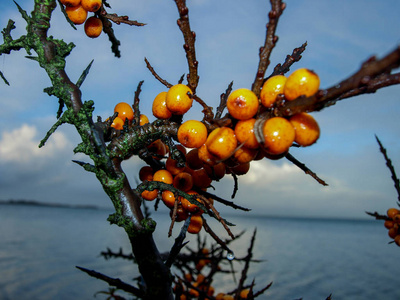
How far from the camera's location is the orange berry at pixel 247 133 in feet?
3.38

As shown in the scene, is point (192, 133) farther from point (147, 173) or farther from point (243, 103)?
point (147, 173)

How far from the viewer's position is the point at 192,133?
1174 millimetres

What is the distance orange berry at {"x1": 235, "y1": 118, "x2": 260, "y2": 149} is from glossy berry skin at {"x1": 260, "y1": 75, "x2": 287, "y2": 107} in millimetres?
90

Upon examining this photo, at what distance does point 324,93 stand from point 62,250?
3352 cm

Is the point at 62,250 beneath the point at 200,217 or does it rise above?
above

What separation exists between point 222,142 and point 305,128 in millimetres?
305

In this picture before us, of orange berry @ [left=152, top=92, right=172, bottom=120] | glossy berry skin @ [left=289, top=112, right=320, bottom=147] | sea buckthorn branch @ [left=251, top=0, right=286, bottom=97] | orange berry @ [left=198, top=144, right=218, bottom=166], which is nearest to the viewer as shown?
sea buckthorn branch @ [left=251, top=0, right=286, bottom=97]

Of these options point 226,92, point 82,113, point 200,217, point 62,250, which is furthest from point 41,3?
point 62,250

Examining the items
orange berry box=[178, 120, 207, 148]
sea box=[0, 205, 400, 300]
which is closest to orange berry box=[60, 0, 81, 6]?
orange berry box=[178, 120, 207, 148]

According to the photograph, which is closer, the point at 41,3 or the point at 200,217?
the point at 41,3

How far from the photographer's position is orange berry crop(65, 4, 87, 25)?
1.48 metres

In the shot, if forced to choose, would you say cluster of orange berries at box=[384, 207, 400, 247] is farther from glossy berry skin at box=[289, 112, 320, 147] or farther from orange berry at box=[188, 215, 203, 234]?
glossy berry skin at box=[289, 112, 320, 147]

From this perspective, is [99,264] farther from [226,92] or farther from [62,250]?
[226,92]

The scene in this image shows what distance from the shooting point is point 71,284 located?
1838 cm
